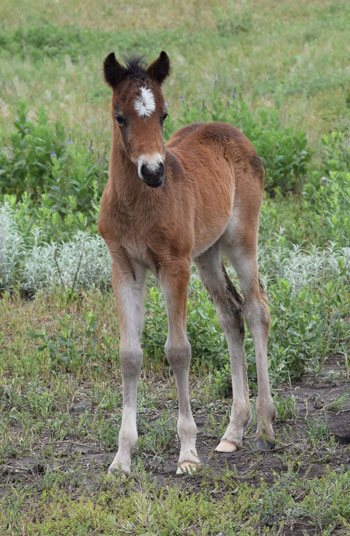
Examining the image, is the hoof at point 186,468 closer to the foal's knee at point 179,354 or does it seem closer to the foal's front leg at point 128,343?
the foal's front leg at point 128,343

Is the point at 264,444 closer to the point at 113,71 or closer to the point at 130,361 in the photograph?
the point at 130,361

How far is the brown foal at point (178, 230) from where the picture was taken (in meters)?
4.39

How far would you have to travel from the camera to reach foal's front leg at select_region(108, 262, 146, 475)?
183 inches

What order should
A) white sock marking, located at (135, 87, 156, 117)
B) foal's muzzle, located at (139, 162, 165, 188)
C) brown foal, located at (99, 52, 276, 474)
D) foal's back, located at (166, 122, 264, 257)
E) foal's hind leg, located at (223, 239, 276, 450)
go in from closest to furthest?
foal's muzzle, located at (139, 162, 165, 188), white sock marking, located at (135, 87, 156, 117), brown foal, located at (99, 52, 276, 474), foal's back, located at (166, 122, 264, 257), foal's hind leg, located at (223, 239, 276, 450)

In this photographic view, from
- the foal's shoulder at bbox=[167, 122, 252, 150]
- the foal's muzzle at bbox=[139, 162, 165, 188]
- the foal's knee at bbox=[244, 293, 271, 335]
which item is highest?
the foal's shoulder at bbox=[167, 122, 252, 150]

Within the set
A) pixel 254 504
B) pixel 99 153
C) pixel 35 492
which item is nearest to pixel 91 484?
pixel 35 492

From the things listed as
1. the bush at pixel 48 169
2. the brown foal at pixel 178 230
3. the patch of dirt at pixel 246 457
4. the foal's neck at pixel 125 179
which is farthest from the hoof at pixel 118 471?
the bush at pixel 48 169

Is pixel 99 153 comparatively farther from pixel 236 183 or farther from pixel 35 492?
pixel 35 492

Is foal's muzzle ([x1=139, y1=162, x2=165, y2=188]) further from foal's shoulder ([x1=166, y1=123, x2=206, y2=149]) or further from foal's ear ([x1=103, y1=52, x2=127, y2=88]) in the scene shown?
foal's shoulder ([x1=166, y1=123, x2=206, y2=149])

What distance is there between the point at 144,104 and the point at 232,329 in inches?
75.7

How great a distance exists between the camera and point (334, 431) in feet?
16.9

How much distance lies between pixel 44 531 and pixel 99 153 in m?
7.45

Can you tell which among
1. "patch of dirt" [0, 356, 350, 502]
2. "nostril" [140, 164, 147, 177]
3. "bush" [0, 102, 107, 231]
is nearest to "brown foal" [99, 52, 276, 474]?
"nostril" [140, 164, 147, 177]

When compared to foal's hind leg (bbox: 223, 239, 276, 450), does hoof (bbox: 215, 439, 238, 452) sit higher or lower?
lower
